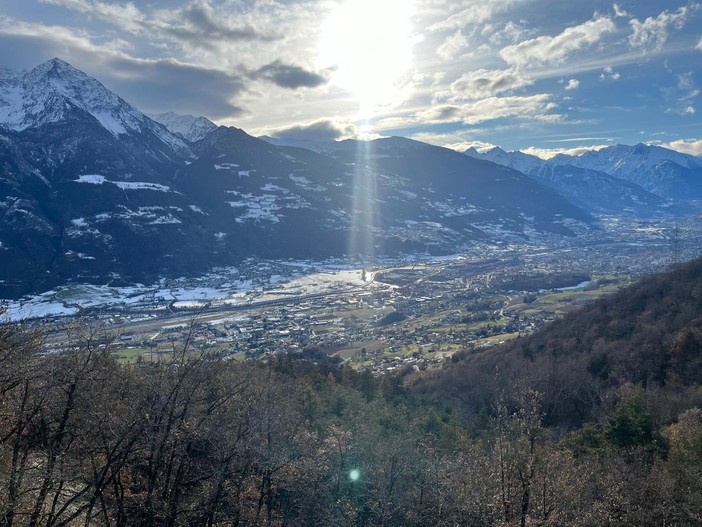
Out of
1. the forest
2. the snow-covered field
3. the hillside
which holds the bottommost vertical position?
the snow-covered field

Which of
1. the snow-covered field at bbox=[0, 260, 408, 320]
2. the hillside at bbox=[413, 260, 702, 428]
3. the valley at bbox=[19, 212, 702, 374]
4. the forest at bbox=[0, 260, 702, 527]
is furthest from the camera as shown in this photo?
the snow-covered field at bbox=[0, 260, 408, 320]

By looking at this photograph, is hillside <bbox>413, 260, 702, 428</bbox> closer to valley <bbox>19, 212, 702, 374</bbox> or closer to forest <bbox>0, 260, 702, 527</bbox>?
forest <bbox>0, 260, 702, 527</bbox>

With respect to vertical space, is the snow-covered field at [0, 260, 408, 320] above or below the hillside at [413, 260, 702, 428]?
below

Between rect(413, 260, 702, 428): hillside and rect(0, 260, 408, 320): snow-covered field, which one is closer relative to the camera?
rect(413, 260, 702, 428): hillside

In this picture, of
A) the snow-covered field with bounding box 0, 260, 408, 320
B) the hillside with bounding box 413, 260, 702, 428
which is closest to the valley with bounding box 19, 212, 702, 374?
the snow-covered field with bounding box 0, 260, 408, 320

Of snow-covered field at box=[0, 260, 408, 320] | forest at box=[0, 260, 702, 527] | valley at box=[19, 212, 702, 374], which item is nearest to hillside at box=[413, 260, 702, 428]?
forest at box=[0, 260, 702, 527]

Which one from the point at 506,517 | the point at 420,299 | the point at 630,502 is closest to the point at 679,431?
the point at 630,502

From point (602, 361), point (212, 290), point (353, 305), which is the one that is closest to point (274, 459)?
point (602, 361)

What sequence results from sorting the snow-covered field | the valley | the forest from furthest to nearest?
the snow-covered field
the valley
the forest

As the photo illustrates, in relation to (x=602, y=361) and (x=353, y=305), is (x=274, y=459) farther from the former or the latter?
(x=353, y=305)

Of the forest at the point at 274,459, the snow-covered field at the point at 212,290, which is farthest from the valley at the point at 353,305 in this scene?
the forest at the point at 274,459
